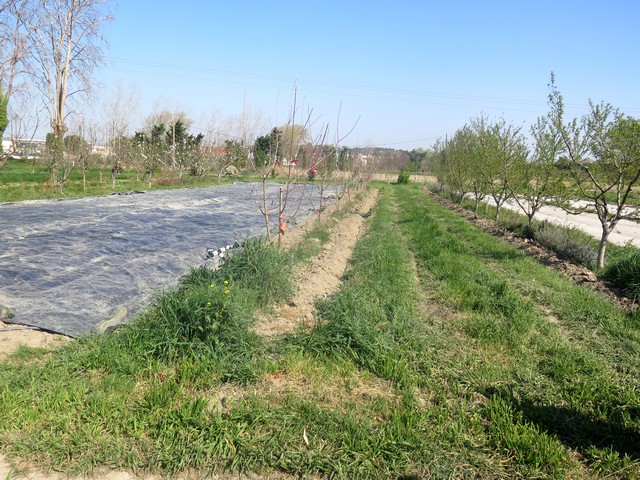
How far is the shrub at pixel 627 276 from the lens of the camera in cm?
637

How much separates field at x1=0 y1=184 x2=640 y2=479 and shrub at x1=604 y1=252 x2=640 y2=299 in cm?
110

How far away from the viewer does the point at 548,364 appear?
4.01 meters

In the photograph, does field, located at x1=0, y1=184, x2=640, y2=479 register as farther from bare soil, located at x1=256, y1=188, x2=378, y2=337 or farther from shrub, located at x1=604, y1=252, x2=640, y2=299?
shrub, located at x1=604, y1=252, x2=640, y2=299

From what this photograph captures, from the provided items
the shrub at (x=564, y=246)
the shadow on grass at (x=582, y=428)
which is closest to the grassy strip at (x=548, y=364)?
the shadow on grass at (x=582, y=428)


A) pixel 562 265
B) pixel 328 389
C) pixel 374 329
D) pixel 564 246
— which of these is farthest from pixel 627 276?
pixel 328 389

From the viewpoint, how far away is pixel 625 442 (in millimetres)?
2891

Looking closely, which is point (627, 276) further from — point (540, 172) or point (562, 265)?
point (540, 172)

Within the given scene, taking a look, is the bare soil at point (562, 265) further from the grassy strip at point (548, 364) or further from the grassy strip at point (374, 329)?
the grassy strip at point (374, 329)

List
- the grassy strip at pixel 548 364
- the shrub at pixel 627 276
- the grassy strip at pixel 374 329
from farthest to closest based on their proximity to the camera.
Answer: the shrub at pixel 627 276 → the grassy strip at pixel 374 329 → the grassy strip at pixel 548 364

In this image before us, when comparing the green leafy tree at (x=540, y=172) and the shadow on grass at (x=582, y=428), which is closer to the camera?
the shadow on grass at (x=582, y=428)

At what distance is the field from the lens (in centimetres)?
265

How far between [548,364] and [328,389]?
2087mm

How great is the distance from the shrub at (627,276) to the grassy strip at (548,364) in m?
0.61

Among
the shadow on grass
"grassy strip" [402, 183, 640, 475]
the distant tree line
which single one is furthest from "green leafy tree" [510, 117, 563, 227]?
the shadow on grass
